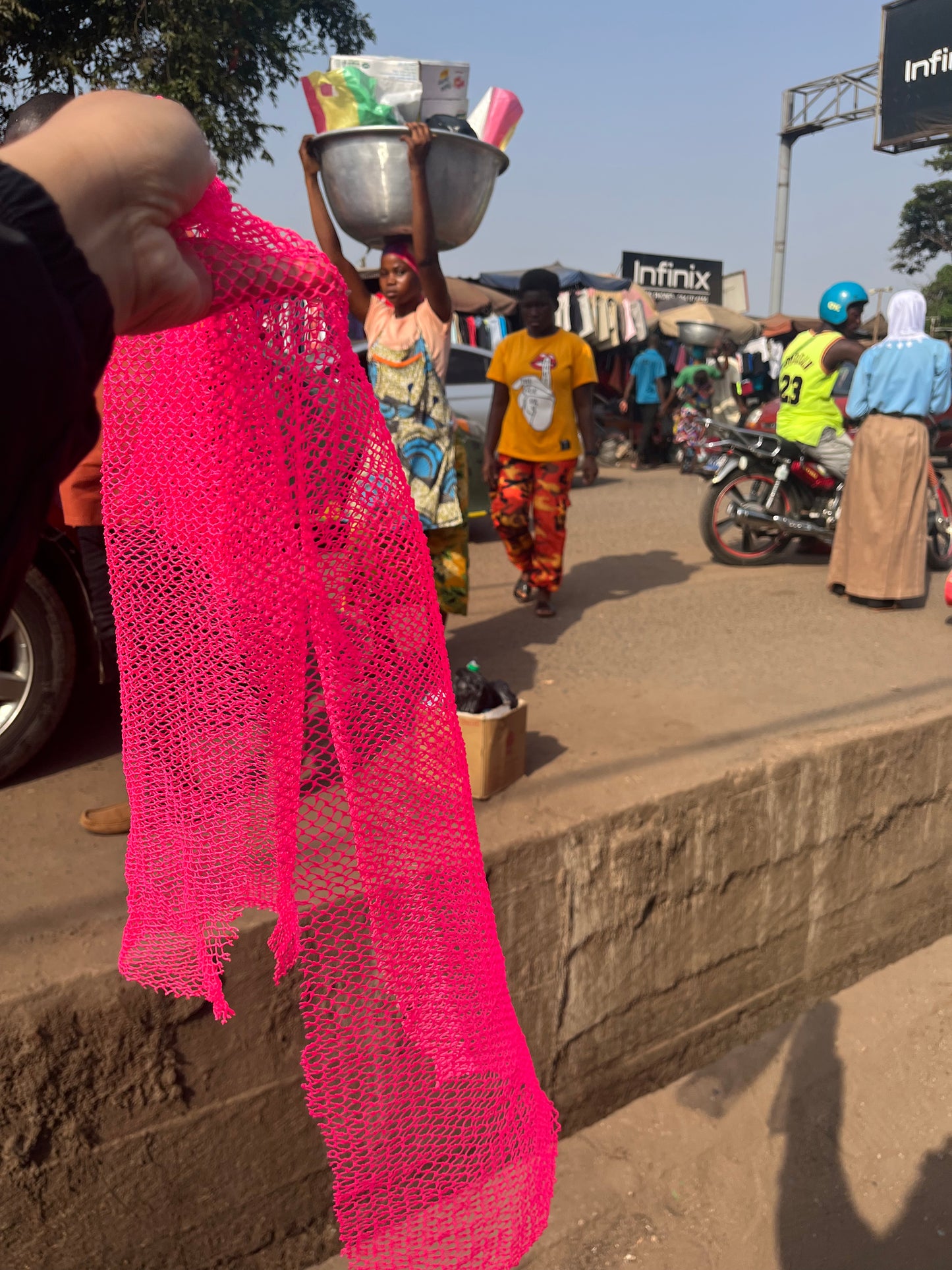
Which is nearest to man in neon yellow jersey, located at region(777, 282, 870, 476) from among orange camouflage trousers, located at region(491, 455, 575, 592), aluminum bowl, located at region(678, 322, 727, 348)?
orange camouflage trousers, located at region(491, 455, 575, 592)

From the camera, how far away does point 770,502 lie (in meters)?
6.29

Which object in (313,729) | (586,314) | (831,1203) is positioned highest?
(586,314)

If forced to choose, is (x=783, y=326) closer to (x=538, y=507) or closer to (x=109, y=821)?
(x=538, y=507)

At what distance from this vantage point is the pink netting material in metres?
1.13

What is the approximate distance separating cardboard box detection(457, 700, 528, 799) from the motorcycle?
154 inches

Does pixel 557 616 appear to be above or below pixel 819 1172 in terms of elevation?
above

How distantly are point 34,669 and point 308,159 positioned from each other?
5.79 ft

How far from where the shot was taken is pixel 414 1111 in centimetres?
150

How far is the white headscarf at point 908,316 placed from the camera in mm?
5105

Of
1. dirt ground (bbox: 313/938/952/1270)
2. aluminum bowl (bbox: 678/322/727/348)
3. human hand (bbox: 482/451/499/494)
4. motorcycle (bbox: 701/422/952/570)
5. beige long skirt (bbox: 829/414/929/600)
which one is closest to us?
dirt ground (bbox: 313/938/952/1270)

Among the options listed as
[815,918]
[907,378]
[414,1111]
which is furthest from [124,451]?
[907,378]

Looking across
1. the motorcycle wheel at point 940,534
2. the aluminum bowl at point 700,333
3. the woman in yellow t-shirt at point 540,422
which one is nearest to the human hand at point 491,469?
the woman in yellow t-shirt at point 540,422

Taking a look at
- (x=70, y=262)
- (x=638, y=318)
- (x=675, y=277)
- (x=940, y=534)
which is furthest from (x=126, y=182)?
(x=675, y=277)

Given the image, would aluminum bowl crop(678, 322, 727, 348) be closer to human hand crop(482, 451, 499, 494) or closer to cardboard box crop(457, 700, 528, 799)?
human hand crop(482, 451, 499, 494)
